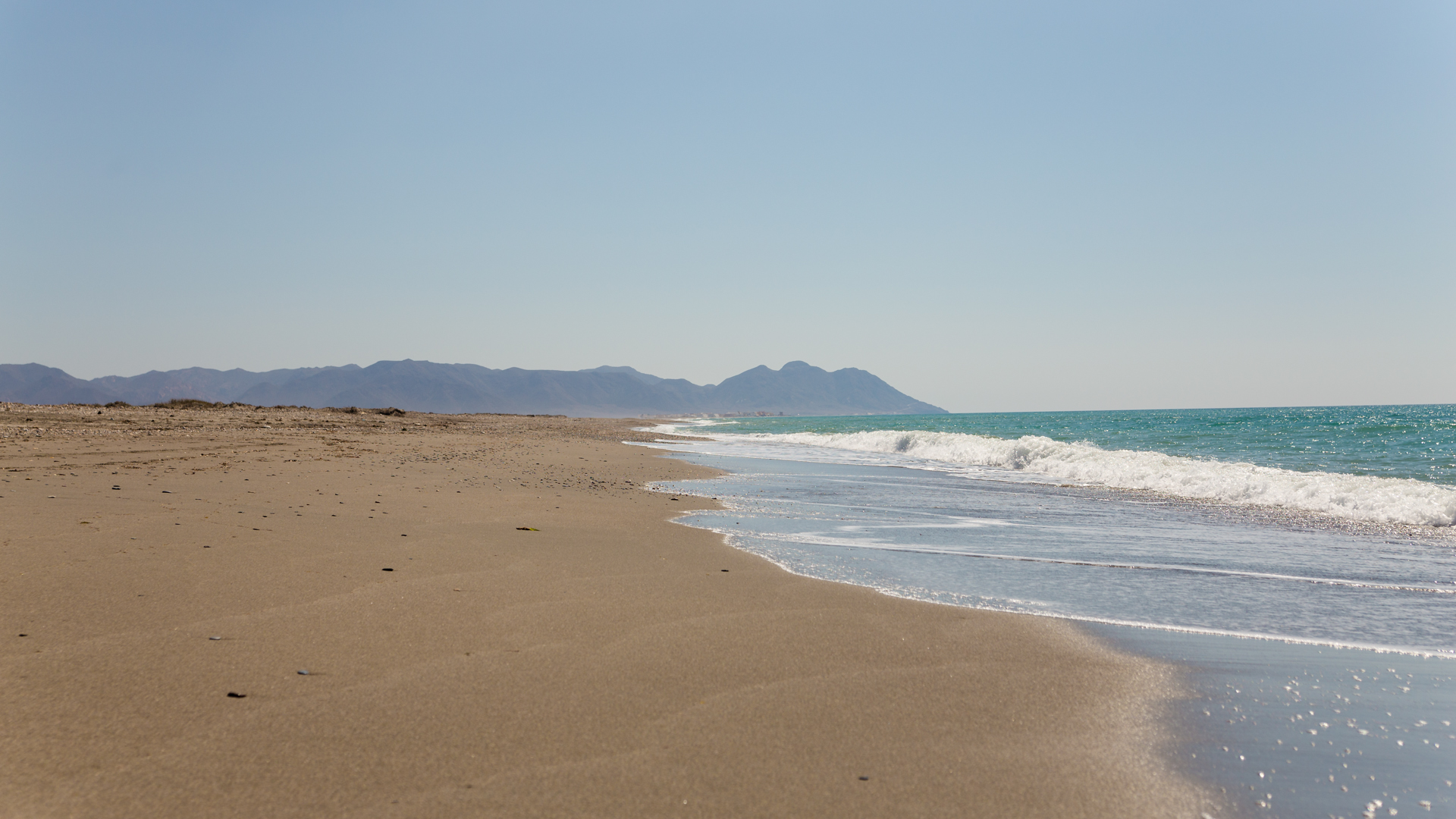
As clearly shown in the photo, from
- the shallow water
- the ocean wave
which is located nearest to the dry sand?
the shallow water

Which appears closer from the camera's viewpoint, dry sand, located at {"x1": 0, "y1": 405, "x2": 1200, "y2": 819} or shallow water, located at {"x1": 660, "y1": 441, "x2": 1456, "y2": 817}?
dry sand, located at {"x1": 0, "y1": 405, "x2": 1200, "y2": 819}

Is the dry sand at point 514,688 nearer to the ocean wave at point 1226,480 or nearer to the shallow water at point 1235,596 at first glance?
the shallow water at point 1235,596

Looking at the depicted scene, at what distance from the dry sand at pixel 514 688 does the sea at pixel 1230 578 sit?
360 mm

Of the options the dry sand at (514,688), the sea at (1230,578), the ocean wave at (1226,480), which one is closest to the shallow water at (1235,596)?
the sea at (1230,578)

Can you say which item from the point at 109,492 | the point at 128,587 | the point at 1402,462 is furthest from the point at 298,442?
the point at 1402,462

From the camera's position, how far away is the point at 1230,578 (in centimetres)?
610

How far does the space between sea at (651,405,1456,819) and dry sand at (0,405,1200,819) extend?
36 centimetres

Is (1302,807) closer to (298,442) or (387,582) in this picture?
(387,582)

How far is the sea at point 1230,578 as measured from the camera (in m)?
2.80

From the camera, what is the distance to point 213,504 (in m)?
7.76

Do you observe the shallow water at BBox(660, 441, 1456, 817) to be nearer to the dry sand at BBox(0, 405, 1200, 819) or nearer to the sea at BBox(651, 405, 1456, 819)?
the sea at BBox(651, 405, 1456, 819)

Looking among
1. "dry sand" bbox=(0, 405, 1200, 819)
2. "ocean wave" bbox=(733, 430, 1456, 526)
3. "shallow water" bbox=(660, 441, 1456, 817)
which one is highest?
"ocean wave" bbox=(733, 430, 1456, 526)

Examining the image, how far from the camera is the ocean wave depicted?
406 inches

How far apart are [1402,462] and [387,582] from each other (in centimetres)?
2406
